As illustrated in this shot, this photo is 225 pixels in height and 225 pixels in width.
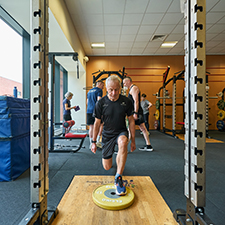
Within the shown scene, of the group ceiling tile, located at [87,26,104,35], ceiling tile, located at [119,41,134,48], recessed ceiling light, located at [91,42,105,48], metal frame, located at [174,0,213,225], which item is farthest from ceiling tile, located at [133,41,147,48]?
metal frame, located at [174,0,213,225]

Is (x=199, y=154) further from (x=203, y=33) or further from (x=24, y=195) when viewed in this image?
(x=24, y=195)

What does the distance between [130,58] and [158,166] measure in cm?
586

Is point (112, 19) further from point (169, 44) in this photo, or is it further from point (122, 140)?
point (122, 140)

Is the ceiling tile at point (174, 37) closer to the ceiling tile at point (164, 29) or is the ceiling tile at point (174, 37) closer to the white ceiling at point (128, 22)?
the white ceiling at point (128, 22)

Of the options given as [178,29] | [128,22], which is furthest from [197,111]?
[178,29]

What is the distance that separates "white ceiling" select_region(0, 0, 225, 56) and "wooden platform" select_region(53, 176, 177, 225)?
9.54 ft

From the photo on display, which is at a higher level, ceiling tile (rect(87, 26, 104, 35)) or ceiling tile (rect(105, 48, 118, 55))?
ceiling tile (rect(87, 26, 104, 35))

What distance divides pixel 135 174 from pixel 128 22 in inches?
167

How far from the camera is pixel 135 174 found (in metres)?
2.01

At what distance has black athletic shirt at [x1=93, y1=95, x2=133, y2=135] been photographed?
5.35ft

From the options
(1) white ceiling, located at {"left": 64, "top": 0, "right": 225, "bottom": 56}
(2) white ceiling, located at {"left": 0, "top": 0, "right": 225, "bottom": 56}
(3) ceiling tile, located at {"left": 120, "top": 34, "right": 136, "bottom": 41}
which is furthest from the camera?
(3) ceiling tile, located at {"left": 120, "top": 34, "right": 136, "bottom": 41}

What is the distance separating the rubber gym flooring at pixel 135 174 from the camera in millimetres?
1300

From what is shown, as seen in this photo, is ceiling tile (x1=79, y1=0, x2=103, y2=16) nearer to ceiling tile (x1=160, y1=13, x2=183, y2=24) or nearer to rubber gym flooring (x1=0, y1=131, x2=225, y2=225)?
ceiling tile (x1=160, y1=13, x2=183, y2=24)

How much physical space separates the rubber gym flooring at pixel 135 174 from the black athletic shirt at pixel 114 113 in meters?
0.72
